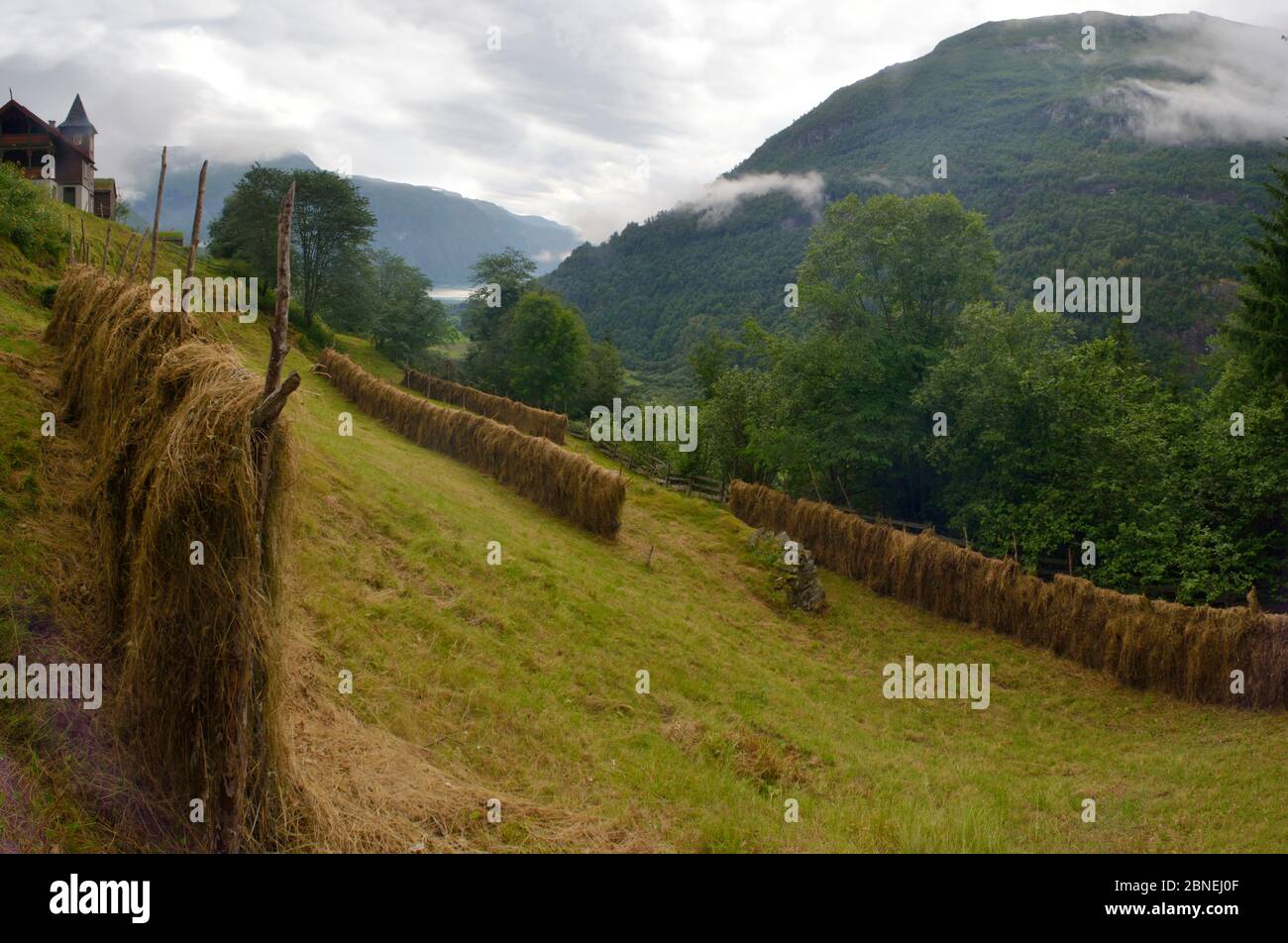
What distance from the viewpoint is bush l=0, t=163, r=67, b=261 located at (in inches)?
643

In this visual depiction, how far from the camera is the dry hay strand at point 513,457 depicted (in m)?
19.0

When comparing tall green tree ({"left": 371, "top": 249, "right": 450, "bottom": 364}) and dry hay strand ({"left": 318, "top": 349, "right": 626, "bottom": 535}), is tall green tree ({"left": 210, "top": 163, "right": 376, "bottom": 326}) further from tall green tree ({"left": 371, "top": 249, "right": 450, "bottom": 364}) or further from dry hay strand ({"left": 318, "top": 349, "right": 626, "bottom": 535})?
dry hay strand ({"left": 318, "top": 349, "right": 626, "bottom": 535})

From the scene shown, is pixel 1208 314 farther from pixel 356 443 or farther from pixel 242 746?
pixel 242 746

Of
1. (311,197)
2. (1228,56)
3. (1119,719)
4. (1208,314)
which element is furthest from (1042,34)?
(1119,719)

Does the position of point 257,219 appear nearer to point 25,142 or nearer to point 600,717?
point 25,142

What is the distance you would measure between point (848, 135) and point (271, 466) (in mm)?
156158

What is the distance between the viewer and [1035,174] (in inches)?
3730

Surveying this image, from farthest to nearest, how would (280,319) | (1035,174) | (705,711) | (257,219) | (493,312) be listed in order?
(1035,174) < (493,312) < (257,219) < (705,711) < (280,319)

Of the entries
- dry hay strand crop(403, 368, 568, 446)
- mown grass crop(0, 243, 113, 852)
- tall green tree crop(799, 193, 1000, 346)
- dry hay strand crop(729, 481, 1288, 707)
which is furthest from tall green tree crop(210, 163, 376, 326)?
mown grass crop(0, 243, 113, 852)

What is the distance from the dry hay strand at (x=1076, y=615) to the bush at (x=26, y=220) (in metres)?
21.1

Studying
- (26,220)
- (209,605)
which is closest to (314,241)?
(26,220)

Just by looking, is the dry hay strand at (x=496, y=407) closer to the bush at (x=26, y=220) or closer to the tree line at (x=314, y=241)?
the tree line at (x=314, y=241)

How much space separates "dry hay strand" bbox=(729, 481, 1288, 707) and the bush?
21.1 meters

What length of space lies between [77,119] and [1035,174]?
10152cm
